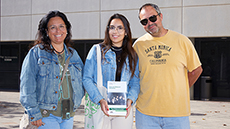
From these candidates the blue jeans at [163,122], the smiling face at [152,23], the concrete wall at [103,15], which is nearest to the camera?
the blue jeans at [163,122]

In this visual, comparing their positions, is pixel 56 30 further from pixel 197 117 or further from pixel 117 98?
pixel 197 117

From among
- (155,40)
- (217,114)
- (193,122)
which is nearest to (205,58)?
(217,114)

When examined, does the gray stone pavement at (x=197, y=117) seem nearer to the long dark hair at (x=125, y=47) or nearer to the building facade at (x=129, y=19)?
the building facade at (x=129, y=19)

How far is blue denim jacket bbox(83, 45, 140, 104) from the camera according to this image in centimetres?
308

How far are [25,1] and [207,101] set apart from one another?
1073 centimetres

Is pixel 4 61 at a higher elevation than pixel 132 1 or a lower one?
lower

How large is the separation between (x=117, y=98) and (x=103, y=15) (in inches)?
416

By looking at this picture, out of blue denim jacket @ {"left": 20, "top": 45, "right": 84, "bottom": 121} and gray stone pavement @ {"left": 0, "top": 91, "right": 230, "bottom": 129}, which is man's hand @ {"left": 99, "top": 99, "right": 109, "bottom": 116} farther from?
gray stone pavement @ {"left": 0, "top": 91, "right": 230, "bottom": 129}

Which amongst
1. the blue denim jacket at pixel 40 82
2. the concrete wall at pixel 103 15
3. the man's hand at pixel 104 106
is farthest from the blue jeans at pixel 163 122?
the concrete wall at pixel 103 15

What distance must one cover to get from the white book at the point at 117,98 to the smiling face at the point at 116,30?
0.56 meters

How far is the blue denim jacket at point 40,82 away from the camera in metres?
2.85

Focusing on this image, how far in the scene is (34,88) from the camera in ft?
9.41

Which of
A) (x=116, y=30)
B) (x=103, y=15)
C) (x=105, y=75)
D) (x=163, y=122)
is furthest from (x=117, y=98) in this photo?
(x=103, y=15)

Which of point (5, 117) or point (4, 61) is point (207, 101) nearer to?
point (5, 117)
